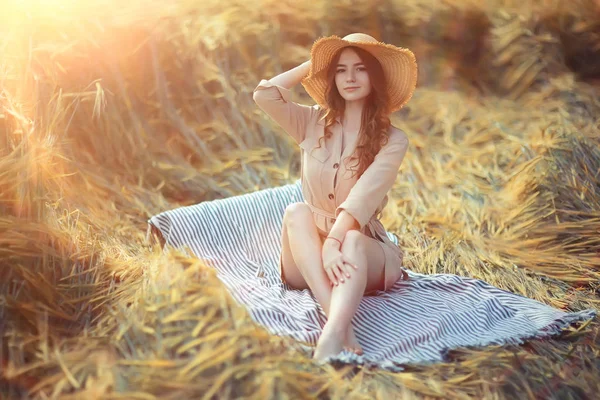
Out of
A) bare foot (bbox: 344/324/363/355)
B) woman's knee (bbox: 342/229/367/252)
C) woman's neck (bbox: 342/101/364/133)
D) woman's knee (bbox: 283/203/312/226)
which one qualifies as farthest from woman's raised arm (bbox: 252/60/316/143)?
bare foot (bbox: 344/324/363/355)

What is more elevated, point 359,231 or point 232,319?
point 359,231

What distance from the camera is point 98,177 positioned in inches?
125

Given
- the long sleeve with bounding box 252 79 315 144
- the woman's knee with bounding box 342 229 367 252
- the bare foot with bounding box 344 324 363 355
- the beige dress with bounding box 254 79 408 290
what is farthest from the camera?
the long sleeve with bounding box 252 79 315 144

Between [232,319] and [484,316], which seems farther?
[484,316]

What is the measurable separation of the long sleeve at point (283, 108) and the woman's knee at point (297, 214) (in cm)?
26

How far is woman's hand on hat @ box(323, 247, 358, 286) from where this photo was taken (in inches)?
75.4

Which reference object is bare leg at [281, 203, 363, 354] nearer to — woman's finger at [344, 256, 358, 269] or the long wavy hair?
woman's finger at [344, 256, 358, 269]

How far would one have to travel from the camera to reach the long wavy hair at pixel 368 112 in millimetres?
2104

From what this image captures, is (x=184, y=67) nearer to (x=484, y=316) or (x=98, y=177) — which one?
(x=98, y=177)

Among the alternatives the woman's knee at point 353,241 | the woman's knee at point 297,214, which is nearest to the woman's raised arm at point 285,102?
the woman's knee at point 297,214

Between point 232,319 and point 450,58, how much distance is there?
3.15m

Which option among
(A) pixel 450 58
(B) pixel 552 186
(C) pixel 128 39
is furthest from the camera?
(A) pixel 450 58

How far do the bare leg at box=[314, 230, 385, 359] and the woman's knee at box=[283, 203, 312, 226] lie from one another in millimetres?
138

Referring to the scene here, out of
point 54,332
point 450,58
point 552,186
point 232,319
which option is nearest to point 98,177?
→ point 54,332
